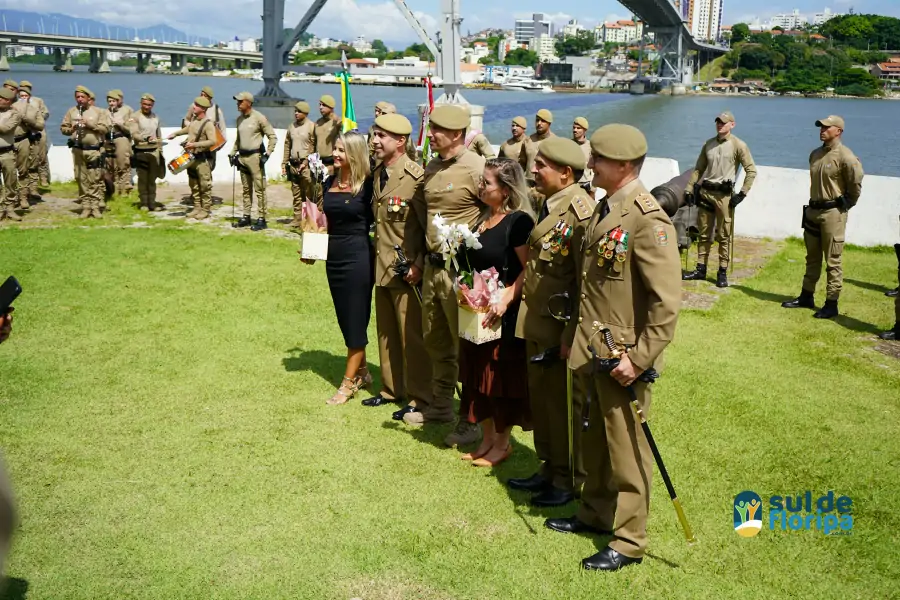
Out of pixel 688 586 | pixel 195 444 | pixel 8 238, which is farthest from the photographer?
pixel 8 238

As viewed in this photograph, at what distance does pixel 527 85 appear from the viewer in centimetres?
7962

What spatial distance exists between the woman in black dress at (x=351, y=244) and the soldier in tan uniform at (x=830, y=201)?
484 cm

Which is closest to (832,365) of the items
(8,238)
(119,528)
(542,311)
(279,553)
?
(542,311)

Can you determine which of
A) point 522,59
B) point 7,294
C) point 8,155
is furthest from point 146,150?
point 522,59

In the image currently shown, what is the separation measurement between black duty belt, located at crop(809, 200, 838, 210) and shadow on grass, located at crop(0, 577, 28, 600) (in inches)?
298

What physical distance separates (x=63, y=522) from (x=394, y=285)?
2363mm

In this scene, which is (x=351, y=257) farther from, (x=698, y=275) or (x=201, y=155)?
(x=201, y=155)

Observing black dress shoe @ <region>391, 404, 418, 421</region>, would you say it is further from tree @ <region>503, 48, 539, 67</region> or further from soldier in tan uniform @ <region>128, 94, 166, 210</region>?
tree @ <region>503, 48, 539, 67</region>

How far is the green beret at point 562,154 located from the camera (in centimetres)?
404

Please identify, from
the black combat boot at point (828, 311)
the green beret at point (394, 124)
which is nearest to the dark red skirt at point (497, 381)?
the green beret at point (394, 124)

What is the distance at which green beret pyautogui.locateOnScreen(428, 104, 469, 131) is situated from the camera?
4695 millimetres

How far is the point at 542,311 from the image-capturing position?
4.16 meters

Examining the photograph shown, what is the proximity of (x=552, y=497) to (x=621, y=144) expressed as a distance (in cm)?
191

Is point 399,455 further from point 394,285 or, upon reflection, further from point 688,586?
point 688,586
